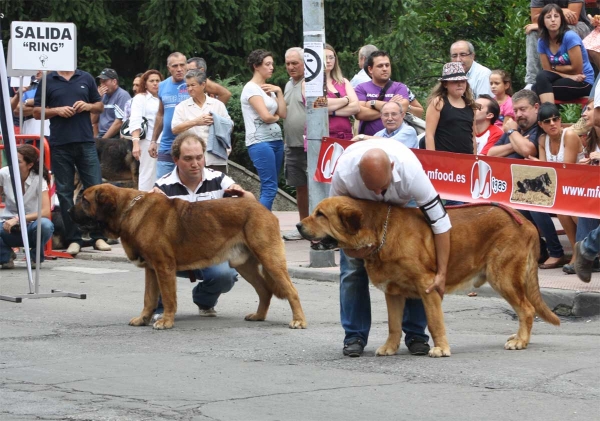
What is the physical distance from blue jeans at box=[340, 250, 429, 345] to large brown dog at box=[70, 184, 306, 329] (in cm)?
133

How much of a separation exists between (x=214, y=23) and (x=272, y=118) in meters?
9.16

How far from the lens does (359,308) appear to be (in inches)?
311

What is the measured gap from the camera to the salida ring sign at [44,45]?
38.2 feet

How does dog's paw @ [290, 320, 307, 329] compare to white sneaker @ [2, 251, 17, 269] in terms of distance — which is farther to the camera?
white sneaker @ [2, 251, 17, 269]

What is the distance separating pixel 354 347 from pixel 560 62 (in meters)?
7.12

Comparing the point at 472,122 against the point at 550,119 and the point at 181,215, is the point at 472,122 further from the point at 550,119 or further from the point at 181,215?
the point at 181,215

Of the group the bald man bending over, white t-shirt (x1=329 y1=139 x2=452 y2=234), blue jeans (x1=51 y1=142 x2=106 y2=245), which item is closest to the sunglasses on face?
the bald man bending over

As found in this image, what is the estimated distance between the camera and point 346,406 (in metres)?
6.22

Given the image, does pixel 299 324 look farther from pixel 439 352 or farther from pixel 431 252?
pixel 431 252

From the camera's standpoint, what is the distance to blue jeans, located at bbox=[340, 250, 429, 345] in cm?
784

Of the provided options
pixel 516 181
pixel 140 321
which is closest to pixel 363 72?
pixel 516 181

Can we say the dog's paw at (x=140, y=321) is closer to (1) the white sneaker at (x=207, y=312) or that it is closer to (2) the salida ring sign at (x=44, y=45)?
(1) the white sneaker at (x=207, y=312)

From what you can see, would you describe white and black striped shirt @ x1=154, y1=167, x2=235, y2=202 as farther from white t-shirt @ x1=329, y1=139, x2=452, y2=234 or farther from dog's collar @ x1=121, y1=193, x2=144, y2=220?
white t-shirt @ x1=329, y1=139, x2=452, y2=234

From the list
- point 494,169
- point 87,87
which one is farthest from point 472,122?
point 87,87
